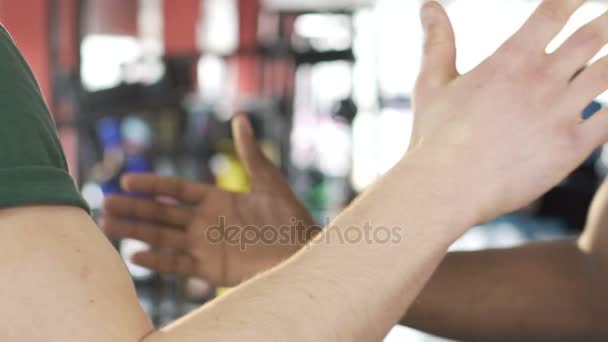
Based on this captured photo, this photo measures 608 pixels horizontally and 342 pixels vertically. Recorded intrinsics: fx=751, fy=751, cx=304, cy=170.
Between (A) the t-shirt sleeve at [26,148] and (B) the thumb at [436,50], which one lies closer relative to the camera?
(A) the t-shirt sleeve at [26,148]

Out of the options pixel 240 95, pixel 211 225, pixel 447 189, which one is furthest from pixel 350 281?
pixel 240 95

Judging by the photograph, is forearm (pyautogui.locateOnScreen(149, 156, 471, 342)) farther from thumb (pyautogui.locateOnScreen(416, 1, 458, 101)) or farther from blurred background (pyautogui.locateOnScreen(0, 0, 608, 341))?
blurred background (pyautogui.locateOnScreen(0, 0, 608, 341))

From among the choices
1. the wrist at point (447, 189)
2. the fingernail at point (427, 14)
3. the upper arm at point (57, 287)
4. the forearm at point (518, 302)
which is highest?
the fingernail at point (427, 14)

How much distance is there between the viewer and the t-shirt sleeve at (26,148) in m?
0.57

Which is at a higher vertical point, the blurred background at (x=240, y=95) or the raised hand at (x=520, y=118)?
the raised hand at (x=520, y=118)

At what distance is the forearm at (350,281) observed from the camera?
22.4 inches

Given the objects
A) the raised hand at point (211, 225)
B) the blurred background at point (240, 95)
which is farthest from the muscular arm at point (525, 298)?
the blurred background at point (240, 95)

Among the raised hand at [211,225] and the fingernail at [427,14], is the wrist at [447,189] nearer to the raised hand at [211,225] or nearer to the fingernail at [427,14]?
the fingernail at [427,14]

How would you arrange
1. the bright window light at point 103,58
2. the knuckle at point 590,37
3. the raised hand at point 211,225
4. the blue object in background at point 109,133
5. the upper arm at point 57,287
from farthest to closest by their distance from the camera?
1. the bright window light at point 103,58
2. the blue object in background at point 109,133
3. the raised hand at point 211,225
4. the knuckle at point 590,37
5. the upper arm at point 57,287

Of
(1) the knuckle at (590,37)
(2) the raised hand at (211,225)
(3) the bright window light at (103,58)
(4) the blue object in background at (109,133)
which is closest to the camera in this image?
(1) the knuckle at (590,37)

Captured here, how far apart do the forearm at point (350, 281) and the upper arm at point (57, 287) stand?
4cm

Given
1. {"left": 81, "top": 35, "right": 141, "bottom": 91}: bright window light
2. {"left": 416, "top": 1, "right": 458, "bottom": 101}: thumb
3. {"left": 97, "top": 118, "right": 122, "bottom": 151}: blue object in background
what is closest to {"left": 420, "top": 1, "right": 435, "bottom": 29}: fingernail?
{"left": 416, "top": 1, "right": 458, "bottom": 101}: thumb

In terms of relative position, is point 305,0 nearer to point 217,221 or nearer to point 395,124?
point 395,124

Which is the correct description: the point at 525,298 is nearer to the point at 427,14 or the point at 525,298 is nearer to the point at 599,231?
the point at 599,231
